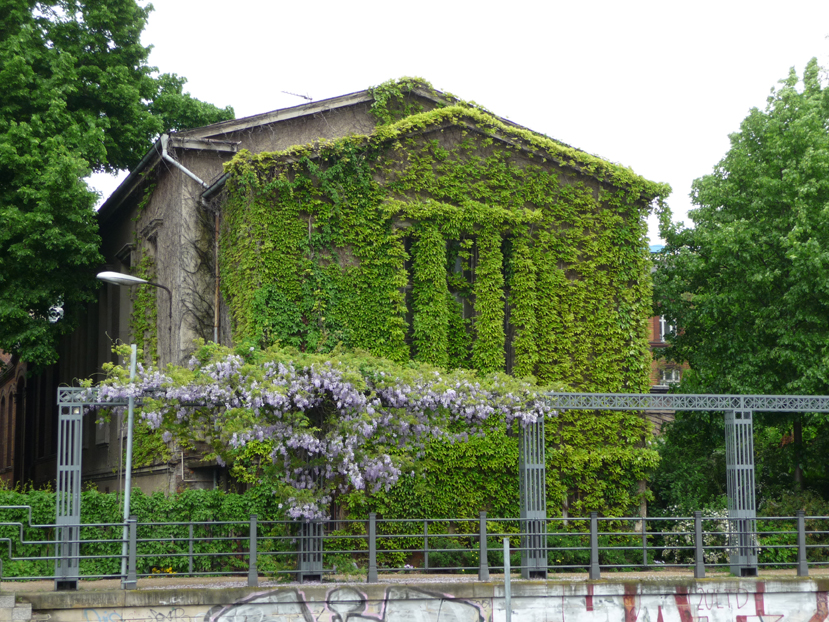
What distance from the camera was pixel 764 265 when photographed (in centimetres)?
2419

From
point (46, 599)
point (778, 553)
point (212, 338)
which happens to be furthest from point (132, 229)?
point (778, 553)

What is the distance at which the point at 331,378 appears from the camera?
1425 cm

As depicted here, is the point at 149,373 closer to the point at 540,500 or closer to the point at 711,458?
the point at 540,500

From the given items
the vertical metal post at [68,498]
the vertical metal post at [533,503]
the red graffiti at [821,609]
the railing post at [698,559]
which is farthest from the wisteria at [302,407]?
the red graffiti at [821,609]

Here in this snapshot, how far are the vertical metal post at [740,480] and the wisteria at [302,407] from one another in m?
4.87

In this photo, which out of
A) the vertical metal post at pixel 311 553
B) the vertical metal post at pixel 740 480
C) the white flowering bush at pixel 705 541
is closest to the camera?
the vertical metal post at pixel 311 553

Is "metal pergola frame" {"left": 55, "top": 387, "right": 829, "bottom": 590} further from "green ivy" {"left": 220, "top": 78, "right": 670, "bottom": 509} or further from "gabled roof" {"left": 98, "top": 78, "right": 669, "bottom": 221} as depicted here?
"gabled roof" {"left": 98, "top": 78, "right": 669, "bottom": 221}

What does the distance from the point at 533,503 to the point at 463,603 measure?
2.58 meters

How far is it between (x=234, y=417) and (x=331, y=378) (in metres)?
1.60

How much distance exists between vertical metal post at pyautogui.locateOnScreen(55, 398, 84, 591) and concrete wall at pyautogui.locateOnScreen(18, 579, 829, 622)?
2.02 ft

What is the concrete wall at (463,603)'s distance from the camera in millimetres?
12938

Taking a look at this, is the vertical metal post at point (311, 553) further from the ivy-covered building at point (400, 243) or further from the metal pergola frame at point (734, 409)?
the ivy-covered building at point (400, 243)

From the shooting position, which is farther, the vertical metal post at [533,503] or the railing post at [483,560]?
the vertical metal post at [533,503]

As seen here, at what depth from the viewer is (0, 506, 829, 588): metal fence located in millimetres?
14594
